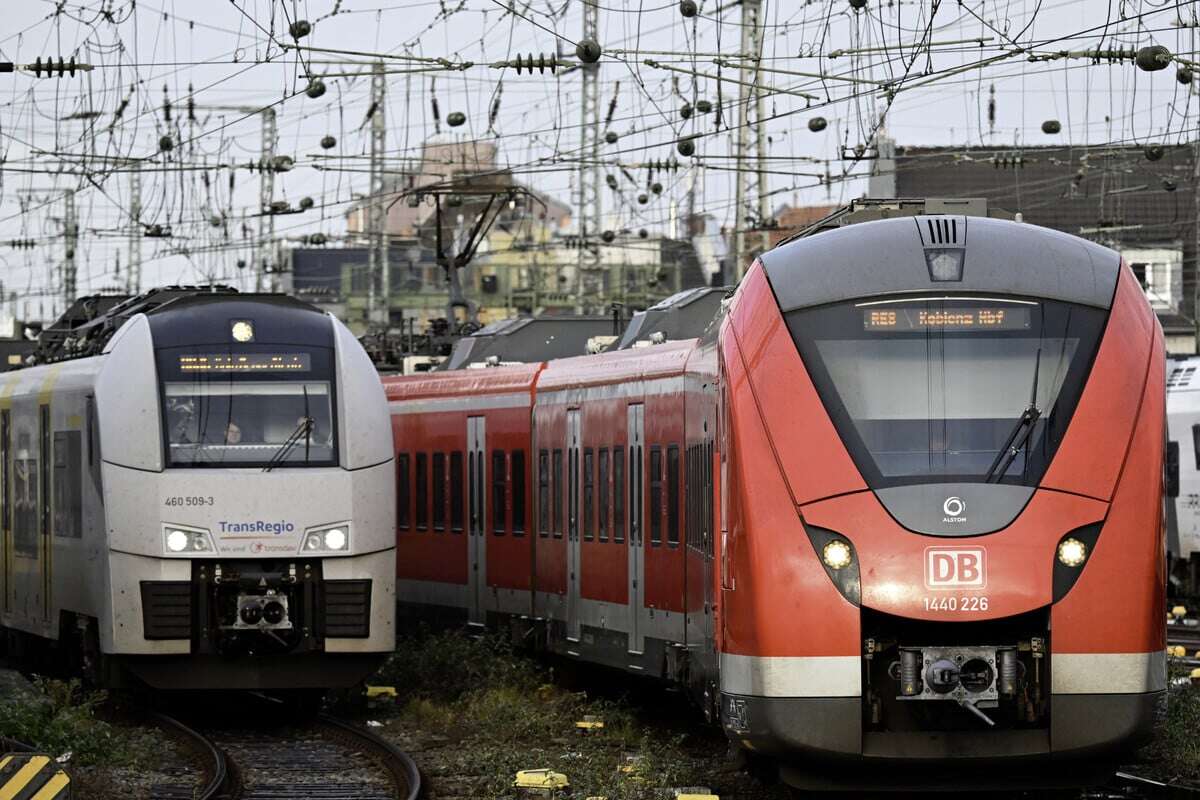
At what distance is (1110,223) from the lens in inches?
1267

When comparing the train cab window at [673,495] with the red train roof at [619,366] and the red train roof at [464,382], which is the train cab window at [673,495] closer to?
the red train roof at [619,366]

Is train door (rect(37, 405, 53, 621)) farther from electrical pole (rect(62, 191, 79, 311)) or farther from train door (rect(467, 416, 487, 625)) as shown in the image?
electrical pole (rect(62, 191, 79, 311))

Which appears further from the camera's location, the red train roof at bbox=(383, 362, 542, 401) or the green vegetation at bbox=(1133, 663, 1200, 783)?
the red train roof at bbox=(383, 362, 542, 401)

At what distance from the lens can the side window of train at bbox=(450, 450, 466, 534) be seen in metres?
23.6

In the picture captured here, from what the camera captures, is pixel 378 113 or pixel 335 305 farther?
pixel 335 305

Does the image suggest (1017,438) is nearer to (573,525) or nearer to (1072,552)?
(1072,552)

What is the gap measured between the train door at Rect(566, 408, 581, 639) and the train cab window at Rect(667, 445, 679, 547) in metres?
3.05

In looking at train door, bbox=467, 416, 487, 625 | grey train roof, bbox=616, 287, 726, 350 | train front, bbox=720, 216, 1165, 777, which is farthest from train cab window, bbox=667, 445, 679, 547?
train door, bbox=467, 416, 487, 625

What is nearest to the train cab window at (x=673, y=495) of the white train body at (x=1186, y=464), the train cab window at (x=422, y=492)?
the train cab window at (x=422, y=492)

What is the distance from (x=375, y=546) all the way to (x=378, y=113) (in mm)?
41364

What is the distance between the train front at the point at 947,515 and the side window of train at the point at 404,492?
1436 cm

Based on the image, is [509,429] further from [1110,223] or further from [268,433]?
[1110,223]

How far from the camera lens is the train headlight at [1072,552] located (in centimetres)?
1075

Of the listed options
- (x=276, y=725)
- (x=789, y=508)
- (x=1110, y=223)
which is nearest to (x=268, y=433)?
(x=276, y=725)
